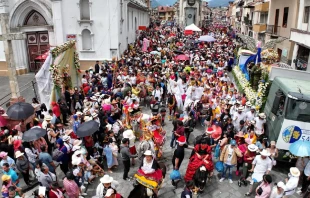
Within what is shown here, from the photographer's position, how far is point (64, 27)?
21094 millimetres

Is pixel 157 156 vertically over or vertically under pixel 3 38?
under

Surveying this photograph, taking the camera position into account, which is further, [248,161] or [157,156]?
[157,156]

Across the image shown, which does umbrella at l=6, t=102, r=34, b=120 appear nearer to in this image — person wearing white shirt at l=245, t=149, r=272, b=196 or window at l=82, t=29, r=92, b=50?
person wearing white shirt at l=245, t=149, r=272, b=196

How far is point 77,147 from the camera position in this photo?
24.6 feet

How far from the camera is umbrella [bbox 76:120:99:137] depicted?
7.87 meters

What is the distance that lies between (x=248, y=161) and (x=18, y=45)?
19484 millimetres

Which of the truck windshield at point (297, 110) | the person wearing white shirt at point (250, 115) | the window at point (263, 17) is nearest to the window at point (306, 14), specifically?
the person wearing white shirt at point (250, 115)

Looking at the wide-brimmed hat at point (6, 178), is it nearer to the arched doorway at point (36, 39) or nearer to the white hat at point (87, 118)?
the white hat at point (87, 118)

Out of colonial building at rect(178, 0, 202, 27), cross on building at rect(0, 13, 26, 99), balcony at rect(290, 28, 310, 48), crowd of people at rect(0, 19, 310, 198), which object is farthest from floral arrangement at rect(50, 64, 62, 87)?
colonial building at rect(178, 0, 202, 27)

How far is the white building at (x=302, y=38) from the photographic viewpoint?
60.0ft

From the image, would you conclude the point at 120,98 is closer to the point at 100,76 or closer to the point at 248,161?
the point at 100,76

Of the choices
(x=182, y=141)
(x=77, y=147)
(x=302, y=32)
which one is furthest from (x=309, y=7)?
(x=77, y=147)

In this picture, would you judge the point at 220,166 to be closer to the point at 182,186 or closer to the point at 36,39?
the point at 182,186

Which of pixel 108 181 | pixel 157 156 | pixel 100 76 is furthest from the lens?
pixel 100 76
